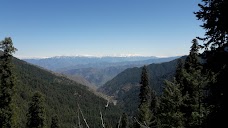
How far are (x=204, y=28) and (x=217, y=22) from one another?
815 mm

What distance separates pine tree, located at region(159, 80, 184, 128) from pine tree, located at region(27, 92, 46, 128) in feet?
76.4

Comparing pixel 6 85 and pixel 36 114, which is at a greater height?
pixel 6 85

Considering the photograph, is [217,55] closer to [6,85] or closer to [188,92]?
[188,92]

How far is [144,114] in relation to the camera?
49.1 metres

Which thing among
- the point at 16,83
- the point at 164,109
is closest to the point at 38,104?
the point at 16,83

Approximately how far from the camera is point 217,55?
13789 millimetres

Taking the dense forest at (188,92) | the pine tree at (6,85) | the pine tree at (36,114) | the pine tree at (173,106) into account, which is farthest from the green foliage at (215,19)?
the pine tree at (36,114)

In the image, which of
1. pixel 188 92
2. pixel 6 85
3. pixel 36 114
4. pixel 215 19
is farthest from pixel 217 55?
pixel 36 114

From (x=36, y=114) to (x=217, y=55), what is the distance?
3896 centimetres

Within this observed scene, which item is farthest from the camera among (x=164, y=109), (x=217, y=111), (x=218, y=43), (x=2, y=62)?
(x=2, y=62)

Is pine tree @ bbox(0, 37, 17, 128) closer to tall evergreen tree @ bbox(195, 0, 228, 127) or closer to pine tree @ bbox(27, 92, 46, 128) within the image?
pine tree @ bbox(27, 92, 46, 128)

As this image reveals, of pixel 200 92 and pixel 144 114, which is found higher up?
pixel 200 92

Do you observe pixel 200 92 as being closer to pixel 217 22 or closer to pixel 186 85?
pixel 186 85

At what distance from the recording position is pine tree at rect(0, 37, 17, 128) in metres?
38.4
